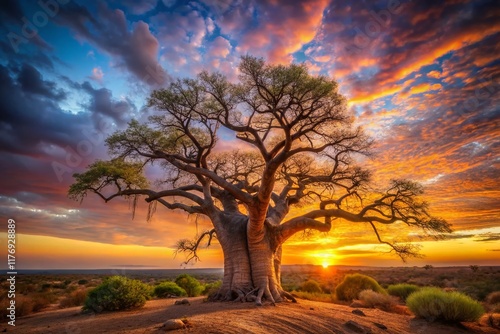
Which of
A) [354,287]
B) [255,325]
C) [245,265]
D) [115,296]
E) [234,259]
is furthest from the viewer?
[354,287]

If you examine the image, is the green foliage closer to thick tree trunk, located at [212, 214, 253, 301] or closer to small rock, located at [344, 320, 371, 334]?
thick tree trunk, located at [212, 214, 253, 301]

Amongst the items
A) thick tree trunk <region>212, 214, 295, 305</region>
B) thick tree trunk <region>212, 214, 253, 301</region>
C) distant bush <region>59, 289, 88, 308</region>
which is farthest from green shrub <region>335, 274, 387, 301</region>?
distant bush <region>59, 289, 88, 308</region>

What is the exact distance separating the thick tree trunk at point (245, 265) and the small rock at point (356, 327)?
3.66 m

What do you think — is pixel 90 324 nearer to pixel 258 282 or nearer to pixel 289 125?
pixel 258 282

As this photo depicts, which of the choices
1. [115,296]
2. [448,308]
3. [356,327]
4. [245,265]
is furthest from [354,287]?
[115,296]

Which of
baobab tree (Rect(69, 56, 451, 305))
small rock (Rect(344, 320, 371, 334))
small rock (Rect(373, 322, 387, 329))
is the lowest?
small rock (Rect(373, 322, 387, 329))

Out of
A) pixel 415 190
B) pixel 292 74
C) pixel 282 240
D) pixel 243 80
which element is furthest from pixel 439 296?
pixel 243 80

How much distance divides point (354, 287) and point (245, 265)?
806 cm

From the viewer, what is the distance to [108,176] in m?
13.4

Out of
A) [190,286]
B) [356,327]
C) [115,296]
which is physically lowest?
[190,286]

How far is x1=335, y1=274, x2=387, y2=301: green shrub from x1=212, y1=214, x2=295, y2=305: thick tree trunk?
18.2 feet

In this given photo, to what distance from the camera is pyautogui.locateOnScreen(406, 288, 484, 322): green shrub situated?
955cm

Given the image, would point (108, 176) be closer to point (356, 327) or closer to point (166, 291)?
point (166, 291)

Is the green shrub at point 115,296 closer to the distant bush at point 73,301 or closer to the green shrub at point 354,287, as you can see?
the distant bush at point 73,301
